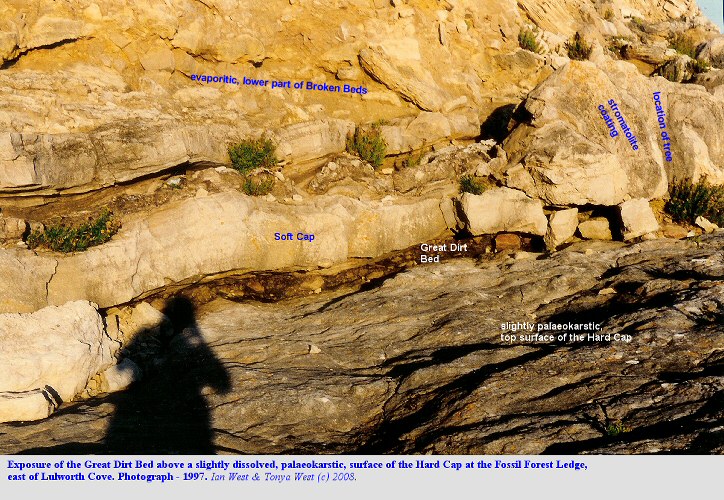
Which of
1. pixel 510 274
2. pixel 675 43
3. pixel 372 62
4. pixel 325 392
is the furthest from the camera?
pixel 675 43

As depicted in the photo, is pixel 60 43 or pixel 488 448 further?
pixel 60 43

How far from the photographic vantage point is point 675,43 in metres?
25.3

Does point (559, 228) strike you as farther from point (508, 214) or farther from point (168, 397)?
point (168, 397)

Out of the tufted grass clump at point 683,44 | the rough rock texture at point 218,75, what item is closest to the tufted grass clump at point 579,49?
the rough rock texture at point 218,75

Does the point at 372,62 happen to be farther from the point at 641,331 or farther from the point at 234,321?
the point at 641,331

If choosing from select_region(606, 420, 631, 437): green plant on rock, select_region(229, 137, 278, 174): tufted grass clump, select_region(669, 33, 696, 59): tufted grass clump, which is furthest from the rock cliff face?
select_region(669, 33, 696, 59): tufted grass clump

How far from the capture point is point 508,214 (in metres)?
14.2

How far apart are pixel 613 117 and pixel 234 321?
10.4m

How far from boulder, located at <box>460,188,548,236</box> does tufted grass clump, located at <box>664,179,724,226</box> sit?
343 centimetres

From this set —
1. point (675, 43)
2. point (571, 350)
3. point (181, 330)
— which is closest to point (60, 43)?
point (181, 330)

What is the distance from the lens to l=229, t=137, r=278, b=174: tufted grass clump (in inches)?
537

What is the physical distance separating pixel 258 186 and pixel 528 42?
10903mm

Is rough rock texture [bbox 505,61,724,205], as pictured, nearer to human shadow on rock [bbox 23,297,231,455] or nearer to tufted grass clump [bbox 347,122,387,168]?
tufted grass clump [bbox 347,122,387,168]

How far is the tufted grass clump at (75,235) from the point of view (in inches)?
430
